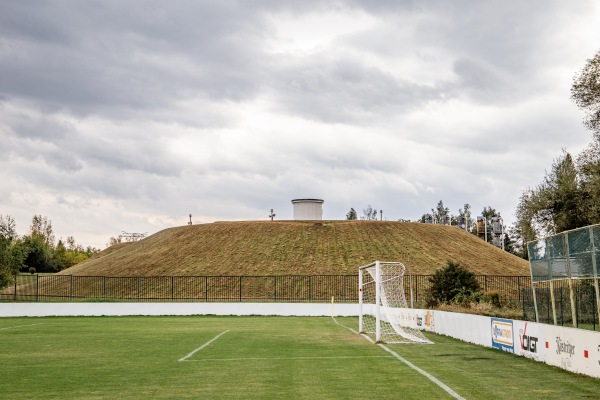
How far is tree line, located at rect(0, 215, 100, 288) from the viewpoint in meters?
63.8

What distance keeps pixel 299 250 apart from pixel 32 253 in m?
65.5

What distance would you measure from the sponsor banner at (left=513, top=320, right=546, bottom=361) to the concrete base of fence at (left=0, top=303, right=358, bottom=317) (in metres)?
32.3

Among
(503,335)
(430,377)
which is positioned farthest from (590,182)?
(430,377)

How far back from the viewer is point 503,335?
24.0m

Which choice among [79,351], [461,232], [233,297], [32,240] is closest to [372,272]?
[79,351]

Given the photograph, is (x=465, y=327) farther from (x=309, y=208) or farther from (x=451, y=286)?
(x=309, y=208)

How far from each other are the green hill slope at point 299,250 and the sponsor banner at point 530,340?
6585cm

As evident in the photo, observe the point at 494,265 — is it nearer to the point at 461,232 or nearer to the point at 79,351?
the point at 461,232

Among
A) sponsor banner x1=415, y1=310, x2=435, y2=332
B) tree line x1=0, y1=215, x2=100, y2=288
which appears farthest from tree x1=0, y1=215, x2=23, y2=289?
sponsor banner x1=415, y1=310, x2=435, y2=332

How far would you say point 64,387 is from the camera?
15.3 m

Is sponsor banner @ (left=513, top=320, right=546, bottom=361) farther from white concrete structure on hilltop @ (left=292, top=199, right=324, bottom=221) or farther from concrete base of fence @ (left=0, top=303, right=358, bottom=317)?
Result: white concrete structure on hilltop @ (left=292, top=199, right=324, bottom=221)

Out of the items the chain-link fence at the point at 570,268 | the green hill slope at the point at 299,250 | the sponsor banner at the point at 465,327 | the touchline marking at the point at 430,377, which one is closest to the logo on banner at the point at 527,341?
the chain-link fence at the point at 570,268

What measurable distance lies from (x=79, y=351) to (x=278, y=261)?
70.2m

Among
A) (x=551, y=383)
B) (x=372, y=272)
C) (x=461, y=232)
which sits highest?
(x=461, y=232)
